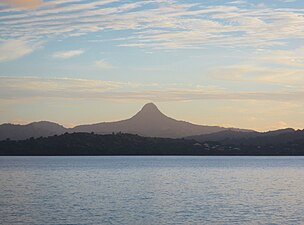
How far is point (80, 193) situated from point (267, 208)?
74.6 feet

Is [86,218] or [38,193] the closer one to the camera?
[86,218]

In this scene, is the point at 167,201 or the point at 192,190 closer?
the point at 167,201

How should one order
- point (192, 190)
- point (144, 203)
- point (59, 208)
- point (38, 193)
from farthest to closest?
point (192, 190) < point (38, 193) < point (144, 203) < point (59, 208)

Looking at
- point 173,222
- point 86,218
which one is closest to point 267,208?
point 173,222

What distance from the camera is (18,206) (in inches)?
1943

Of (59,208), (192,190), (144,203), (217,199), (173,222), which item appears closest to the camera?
(173,222)

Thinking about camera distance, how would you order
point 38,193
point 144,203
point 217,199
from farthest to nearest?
point 38,193, point 217,199, point 144,203

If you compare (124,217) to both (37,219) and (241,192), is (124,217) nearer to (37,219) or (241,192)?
(37,219)

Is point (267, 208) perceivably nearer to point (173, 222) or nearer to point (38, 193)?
point (173, 222)

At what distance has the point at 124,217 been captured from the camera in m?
42.7

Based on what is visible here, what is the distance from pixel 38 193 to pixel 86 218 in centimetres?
2246

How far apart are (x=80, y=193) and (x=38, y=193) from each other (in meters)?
4.46

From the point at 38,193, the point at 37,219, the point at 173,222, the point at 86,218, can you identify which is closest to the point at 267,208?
the point at 173,222

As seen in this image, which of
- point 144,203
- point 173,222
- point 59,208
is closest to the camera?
point 173,222
